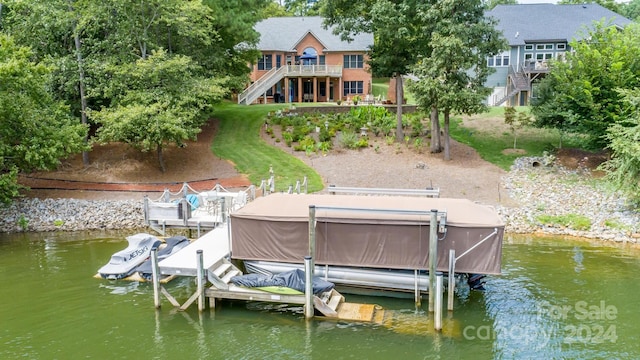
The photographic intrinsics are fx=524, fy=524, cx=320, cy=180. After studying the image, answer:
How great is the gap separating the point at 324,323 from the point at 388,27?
69.3 feet

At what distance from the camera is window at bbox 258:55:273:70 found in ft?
177

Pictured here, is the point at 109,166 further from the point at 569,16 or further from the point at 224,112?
the point at 569,16

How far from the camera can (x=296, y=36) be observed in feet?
179

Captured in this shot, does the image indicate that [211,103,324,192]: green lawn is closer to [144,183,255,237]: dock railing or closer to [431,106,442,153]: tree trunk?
[144,183,255,237]: dock railing

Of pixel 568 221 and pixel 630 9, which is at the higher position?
pixel 630 9

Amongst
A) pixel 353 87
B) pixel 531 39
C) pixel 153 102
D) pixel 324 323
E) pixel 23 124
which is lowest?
pixel 324 323

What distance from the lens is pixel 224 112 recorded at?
44.3 metres

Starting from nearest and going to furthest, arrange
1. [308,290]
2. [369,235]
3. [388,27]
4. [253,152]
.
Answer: [308,290] < [369,235] < [388,27] < [253,152]

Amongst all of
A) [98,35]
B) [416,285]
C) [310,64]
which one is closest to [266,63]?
[310,64]

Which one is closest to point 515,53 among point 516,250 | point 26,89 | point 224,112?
point 224,112

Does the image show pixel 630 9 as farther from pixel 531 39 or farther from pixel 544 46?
pixel 531 39

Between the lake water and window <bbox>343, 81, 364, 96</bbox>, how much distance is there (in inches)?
1481

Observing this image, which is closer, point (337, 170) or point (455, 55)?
point (455, 55)

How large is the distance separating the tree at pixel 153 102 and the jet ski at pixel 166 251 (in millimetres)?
9919
